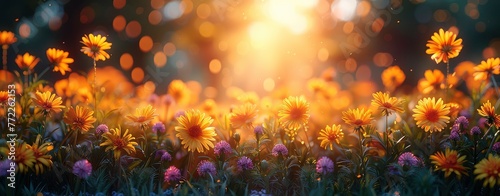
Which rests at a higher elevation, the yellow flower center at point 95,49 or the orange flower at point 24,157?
the yellow flower center at point 95,49

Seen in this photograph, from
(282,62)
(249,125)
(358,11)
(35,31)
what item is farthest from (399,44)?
(249,125)

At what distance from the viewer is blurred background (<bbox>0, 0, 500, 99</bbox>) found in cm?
816

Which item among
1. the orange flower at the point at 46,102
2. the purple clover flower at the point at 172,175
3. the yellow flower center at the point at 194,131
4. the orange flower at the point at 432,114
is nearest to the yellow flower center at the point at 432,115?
the orange flower at the point at 432,114

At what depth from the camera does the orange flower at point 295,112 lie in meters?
2.86

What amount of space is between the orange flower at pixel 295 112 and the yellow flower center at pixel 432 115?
635 millimetres

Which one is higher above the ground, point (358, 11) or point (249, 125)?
point (358, 11)

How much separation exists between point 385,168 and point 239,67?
6.86m

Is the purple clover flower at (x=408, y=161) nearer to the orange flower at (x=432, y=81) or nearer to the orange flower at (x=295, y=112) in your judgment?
the orange flower at (x=295, y=112)

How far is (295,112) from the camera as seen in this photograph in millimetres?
2869

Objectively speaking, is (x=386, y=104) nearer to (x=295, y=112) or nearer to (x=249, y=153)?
(x=295, y=112)

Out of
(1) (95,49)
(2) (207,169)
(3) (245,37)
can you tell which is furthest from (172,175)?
(3) (245,37)

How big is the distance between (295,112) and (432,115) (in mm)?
727

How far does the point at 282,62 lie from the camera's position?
356 inches

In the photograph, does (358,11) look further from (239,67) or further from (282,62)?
(239,67)
